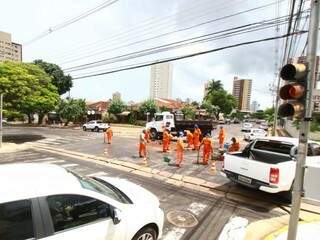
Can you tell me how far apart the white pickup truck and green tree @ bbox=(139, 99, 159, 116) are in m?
36.6

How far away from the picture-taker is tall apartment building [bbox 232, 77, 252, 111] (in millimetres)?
151375

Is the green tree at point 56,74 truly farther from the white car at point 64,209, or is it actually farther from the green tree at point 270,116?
the green tree at point 270,116

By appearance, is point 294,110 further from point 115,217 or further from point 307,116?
point 115,217

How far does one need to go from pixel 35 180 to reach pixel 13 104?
65.4ft

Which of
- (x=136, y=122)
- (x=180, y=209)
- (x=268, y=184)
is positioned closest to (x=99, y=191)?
(x=180, y=209)

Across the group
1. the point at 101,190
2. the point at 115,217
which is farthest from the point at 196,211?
the point at 115,217

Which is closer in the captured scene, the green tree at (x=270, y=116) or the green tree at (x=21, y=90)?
the green tree at (x=21, y=90)

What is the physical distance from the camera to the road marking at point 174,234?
553 centimetres

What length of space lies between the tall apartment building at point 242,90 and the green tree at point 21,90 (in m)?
139

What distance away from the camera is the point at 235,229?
6.06m

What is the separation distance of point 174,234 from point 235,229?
1428mm

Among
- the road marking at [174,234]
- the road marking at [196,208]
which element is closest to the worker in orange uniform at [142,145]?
the road marking at [196,208]

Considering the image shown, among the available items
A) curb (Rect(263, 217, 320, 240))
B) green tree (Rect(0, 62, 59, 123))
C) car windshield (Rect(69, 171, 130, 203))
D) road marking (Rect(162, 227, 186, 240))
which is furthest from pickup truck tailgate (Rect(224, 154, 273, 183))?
green tree (Rect(0, 62, 59, 123))

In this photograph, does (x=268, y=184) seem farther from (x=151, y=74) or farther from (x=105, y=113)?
(x=151, y=74)
